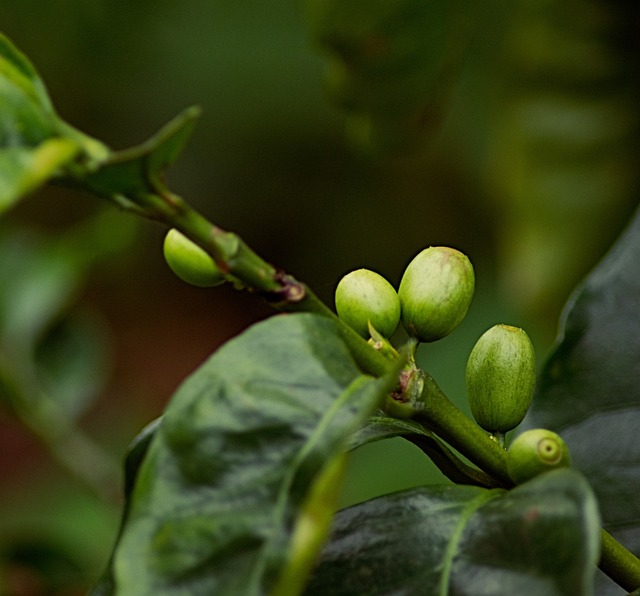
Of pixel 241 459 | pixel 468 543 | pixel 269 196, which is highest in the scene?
pixel 241 459

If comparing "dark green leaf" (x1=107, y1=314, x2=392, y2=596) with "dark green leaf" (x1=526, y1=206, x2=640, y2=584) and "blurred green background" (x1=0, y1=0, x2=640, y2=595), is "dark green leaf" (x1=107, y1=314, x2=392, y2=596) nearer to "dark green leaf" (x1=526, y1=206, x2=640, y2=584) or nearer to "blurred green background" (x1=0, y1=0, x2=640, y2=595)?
"dark green leaf" (x1=526, y1=206, x2=640, y2=584)

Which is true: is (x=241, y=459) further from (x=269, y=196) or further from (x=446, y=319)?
(x=269, y=196)

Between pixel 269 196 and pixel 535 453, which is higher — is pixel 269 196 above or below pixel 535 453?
below

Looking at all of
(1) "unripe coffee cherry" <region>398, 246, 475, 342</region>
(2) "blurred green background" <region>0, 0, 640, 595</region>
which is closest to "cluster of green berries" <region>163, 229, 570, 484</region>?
(1) "unripe coffee cherry" <region>398, 246, 475, 342</region>

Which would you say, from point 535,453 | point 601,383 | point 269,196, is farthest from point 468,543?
point 269,196

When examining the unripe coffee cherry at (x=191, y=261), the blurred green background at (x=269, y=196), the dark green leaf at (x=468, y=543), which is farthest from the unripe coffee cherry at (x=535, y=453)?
the blurred green background at (x=269, y=196)

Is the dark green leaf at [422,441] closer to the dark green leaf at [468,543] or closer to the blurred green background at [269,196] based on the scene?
the dark green leaf at [468,543]
